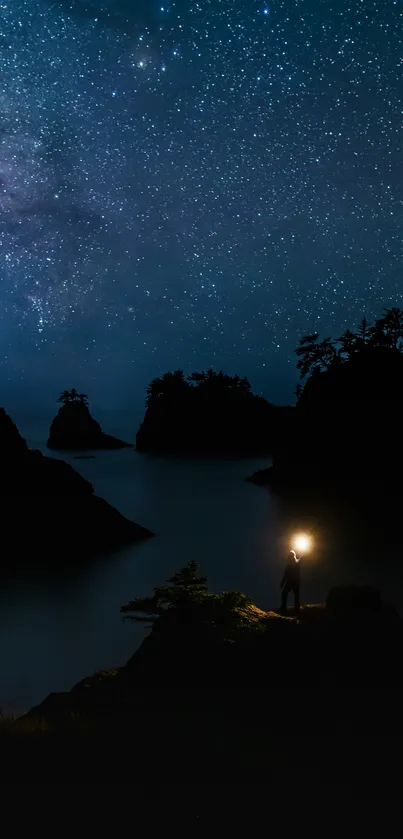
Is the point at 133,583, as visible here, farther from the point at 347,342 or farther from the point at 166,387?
the point at 166,387

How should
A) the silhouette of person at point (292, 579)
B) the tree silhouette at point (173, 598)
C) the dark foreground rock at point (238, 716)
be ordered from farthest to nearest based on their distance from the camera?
the silhouette of person at point (292, 579) < the tree silhouette at point (173, 598) < the dark foreground rock at point (238, 716)

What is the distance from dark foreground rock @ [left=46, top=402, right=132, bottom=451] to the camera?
296 feet

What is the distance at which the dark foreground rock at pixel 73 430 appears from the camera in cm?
9025

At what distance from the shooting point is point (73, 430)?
3561 inches

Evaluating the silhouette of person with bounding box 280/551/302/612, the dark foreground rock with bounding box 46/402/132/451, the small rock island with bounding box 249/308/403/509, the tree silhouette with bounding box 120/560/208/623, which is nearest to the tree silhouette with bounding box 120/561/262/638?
the tree silhouette with bounding box 120/560/208/623

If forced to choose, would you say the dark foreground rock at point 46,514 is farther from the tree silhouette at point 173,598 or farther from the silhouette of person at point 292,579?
the silhouette of person at point 292,579

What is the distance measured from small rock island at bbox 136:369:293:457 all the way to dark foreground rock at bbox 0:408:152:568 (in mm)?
64540

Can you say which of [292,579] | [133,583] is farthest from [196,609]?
[133,583]

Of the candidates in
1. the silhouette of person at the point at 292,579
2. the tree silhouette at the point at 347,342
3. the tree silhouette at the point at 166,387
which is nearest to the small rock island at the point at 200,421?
the tree silhouette at the point at 166,387

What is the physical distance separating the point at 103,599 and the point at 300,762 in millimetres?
11443

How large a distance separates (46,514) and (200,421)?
70.5 m

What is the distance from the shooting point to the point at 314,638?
9141 mm

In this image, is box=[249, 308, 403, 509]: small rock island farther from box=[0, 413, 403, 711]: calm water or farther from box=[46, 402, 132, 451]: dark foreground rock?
box=[46, 402, 132, 451]: dark foreground rock

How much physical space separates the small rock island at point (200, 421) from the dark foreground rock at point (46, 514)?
212ft
